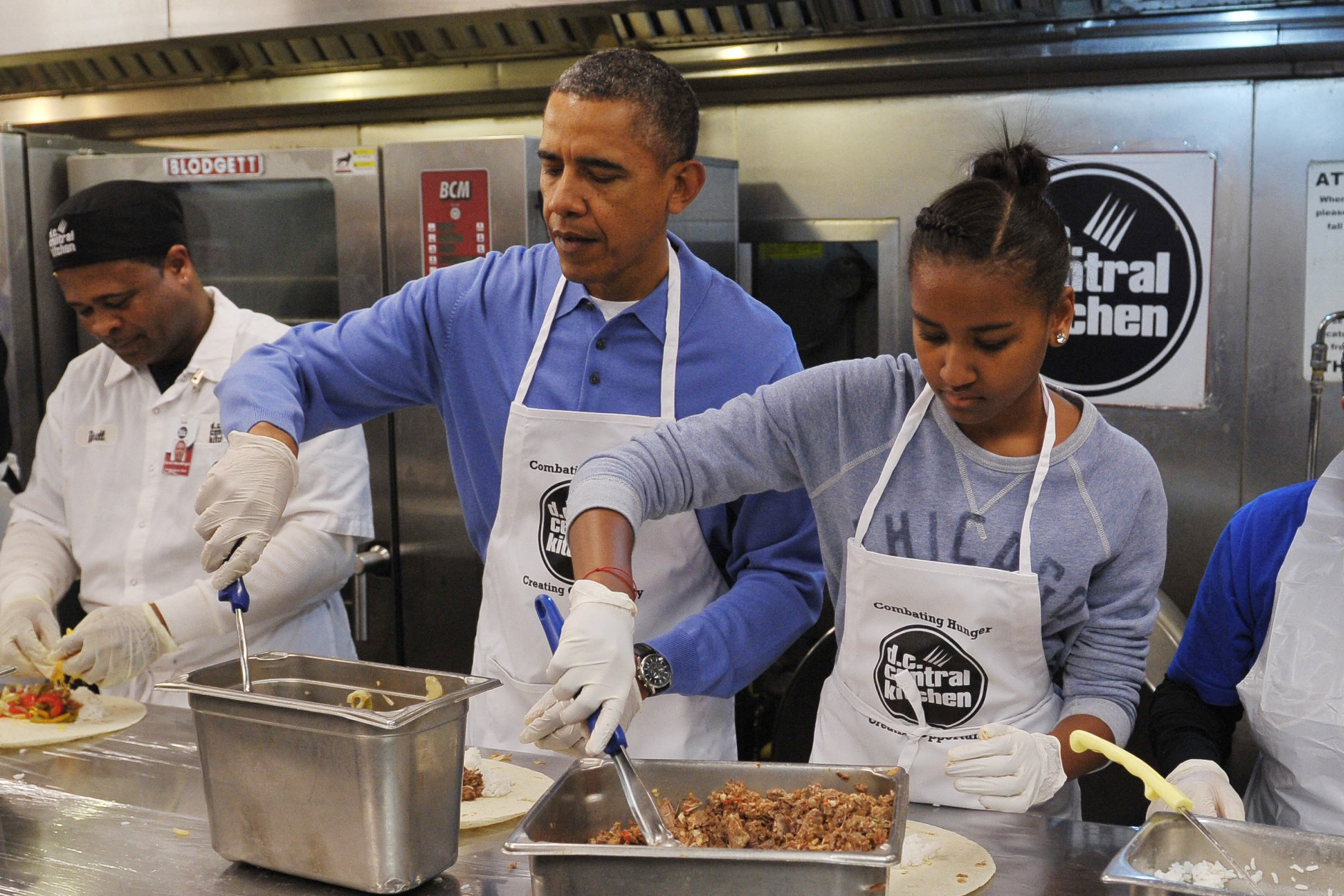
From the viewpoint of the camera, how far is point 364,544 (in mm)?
3178

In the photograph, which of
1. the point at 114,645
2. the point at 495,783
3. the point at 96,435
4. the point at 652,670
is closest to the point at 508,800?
the point at 495,783

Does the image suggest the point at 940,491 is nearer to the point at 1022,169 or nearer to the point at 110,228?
the point at 1022,169

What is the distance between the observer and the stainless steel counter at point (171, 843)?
56.0 inches

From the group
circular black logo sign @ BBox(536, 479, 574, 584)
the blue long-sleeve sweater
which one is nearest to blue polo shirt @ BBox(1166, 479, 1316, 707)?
the blue long-sleeve sweater

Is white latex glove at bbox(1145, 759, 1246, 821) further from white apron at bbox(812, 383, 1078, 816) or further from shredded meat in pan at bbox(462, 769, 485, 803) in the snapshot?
shredded meat in pan at bbox(462, 769, 485, 803)

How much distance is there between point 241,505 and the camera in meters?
1.74

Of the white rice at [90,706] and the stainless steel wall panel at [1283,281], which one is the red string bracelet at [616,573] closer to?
the white rice at [90,706]

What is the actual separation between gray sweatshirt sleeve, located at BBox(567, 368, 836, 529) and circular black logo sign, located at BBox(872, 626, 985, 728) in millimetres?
275

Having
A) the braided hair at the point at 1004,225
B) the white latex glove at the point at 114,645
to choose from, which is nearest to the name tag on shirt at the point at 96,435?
the white latex glove at the point at 114,645

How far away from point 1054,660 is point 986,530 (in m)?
0.23

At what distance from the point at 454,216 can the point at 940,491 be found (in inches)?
63.6

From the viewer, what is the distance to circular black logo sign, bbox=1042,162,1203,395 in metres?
3.06

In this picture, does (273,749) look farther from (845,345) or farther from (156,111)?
(156,111)

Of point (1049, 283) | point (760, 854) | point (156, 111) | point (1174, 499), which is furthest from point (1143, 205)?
point (156, 111)
